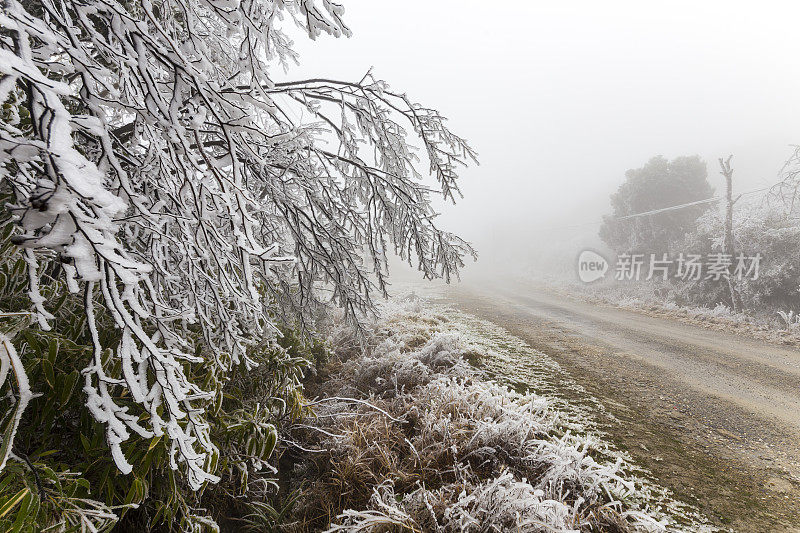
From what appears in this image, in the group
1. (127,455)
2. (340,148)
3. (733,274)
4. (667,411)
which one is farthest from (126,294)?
(733,274)

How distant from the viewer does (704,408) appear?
392 centimetres

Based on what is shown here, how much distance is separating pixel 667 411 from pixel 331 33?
4.84 metres

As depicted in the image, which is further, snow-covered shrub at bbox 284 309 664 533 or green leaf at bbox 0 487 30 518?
snow-covered shrub at bbox 284 309 664 533

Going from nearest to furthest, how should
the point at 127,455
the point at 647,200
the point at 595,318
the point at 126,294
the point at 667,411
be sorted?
1. the point at 126,294
2. the point at 127,455
3. the point at 667,411
4. the point at 595,318
5. the point at 647,200

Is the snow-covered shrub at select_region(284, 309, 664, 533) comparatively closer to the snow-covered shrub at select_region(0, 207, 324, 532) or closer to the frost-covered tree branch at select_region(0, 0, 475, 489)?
the snow-covered shrub at select_region(0, 207, 324, 532)

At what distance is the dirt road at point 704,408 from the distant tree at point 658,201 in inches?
458

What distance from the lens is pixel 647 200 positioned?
19625 millimetres

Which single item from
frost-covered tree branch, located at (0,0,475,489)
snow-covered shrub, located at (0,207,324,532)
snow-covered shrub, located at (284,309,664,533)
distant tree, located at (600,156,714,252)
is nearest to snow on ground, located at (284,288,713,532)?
snow-covered shrub, located at (284,309,664,533)

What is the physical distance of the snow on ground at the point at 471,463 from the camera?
2.06 metres

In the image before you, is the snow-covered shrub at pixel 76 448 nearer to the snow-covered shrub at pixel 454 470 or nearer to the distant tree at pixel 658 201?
the snow-covered shrub at pixel 454 470

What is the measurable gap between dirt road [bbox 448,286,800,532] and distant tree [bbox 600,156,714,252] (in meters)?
11.6

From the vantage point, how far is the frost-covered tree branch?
0.70 metres

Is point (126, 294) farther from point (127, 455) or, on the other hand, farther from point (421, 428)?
point (421, 428)

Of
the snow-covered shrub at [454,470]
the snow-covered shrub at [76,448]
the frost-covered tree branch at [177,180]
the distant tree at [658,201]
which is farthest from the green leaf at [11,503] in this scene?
the distant tree at [658,201]
